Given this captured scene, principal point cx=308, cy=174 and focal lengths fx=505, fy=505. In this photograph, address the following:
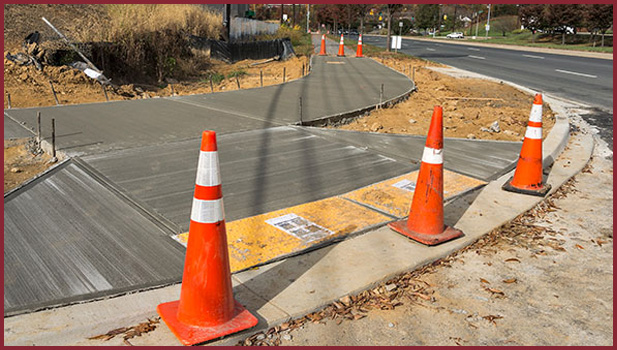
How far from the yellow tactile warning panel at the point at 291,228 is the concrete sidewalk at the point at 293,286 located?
116 mm

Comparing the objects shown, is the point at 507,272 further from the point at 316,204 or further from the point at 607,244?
the point at 316,204

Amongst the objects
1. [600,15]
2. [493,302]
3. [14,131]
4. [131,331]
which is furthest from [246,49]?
[600,15]

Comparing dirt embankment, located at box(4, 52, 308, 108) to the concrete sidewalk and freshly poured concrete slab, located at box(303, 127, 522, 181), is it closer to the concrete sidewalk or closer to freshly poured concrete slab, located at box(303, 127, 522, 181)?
freshly poured concrete slab, located at box(303, 127, 522, 181)

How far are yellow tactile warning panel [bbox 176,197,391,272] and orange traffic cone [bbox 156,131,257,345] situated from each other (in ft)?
1.74

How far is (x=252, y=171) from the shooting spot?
515 cm

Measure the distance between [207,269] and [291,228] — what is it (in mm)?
1243

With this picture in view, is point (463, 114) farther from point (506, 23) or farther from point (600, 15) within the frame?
point (506, 23)

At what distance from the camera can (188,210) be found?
4102 mm

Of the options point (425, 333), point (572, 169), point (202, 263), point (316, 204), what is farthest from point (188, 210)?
point (572, 169)

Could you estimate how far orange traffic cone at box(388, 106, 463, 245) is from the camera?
3.75 m

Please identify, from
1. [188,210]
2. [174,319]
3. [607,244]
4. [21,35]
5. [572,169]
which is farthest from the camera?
[21,35]

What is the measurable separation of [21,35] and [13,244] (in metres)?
14.8

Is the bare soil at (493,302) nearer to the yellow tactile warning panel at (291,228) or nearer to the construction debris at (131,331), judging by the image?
the construction debris at (131,331)

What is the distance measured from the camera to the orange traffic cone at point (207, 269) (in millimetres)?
2607
